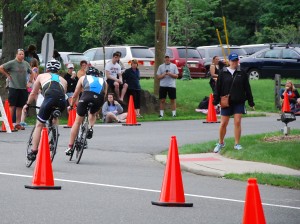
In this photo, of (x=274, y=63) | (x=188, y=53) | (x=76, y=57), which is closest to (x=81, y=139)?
(x=274, y=63)

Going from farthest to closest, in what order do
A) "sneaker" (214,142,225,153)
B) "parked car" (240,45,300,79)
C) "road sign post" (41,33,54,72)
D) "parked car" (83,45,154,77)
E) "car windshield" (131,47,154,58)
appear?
"car windshield" (131,47,154,58) < "parked car" (83,45,154,77) < "parked car" (240,45,300,79) < "road sign post" (41,33,54,72) < "sneaker" (214,142,225,153)

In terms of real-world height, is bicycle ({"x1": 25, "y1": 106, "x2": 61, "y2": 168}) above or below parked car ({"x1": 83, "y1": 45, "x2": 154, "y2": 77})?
below

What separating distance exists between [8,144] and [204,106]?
446 inches

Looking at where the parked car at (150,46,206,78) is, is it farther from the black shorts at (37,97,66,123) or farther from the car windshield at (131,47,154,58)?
the black shorts at (37,97,66,123)

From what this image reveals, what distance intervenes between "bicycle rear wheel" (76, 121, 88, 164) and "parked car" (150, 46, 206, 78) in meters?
27.7

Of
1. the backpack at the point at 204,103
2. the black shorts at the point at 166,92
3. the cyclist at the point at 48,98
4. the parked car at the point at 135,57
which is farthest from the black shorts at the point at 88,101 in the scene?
the parked car at the point at 135,57

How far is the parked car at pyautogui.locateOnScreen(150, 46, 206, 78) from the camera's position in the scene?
45.2 meters

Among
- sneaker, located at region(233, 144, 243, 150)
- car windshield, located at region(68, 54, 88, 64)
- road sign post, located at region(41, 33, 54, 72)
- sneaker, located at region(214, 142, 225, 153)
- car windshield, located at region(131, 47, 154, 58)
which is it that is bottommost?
sneaker, located at region(214, 142, 225, 153)

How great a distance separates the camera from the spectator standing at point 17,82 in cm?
2425

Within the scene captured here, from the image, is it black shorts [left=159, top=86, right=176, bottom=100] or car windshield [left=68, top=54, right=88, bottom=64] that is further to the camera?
car windshield [left=68, top=54, right=88, bottom=64]

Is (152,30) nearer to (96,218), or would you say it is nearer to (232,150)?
(232,150)

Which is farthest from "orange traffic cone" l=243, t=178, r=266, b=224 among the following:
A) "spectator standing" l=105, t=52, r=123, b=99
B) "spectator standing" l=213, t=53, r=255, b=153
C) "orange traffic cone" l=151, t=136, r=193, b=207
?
"spectator standing" l=105, t=52, r=123, b=99

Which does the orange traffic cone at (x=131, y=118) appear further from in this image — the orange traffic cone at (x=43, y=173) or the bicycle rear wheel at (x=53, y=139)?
the orange traffic cone at (x=43, y=173)

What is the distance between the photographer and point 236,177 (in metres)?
15.4
